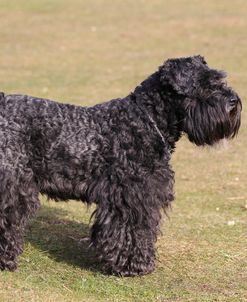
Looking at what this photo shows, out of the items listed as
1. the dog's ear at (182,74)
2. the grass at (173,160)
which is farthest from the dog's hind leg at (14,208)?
the dog's ear at (182,74)

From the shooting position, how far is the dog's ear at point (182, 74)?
6.92m

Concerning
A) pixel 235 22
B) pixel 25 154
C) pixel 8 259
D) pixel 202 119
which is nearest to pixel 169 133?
pixel 202 119

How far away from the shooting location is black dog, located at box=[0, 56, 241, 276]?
22.4 feet

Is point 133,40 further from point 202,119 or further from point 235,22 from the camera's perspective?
point 202,119

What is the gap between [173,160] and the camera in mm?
12289

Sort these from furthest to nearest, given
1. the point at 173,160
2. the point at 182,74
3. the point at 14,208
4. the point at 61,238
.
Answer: the point at 173,160, the point at 61,238, the point at 182,74, the point at 14,208

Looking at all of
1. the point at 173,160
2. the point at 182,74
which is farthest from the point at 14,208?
the point at 173,160

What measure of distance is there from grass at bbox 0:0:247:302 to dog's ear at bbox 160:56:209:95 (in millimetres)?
1868

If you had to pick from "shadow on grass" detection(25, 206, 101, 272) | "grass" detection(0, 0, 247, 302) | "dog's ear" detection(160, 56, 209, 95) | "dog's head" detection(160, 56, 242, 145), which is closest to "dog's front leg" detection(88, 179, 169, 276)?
"grass" detection(0, 0, 247, 302)

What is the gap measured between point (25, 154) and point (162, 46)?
17282mm

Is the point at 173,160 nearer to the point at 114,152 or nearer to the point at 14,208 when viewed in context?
the point at 114,152

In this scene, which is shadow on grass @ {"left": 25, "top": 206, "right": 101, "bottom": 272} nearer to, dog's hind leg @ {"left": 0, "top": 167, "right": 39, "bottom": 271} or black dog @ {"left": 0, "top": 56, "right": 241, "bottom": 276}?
black dog @ {"left": 0, "top": 56, "right": 241, "bottom": 276}

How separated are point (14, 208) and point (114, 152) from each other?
1.07 meters

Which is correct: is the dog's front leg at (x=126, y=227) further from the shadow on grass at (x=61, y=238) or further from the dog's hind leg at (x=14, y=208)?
the dog's hind leg at (x=14, y=208)
